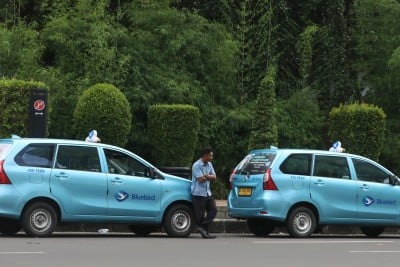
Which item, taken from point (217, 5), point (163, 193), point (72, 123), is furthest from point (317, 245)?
point (217, 5)

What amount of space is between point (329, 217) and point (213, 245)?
10.7 ft

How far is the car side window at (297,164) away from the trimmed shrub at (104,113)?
6.04 meters

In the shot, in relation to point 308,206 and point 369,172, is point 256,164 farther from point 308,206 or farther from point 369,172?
point 369,172

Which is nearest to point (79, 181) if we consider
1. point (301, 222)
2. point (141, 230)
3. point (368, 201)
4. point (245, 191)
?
point (141, 230)

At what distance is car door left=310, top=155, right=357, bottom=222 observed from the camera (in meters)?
15.8

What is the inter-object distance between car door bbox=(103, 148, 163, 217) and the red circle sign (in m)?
4.00

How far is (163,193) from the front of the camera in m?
15.1

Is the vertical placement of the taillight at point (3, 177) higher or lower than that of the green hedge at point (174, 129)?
lower

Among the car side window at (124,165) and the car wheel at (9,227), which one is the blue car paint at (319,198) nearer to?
the car side window at (124,165)

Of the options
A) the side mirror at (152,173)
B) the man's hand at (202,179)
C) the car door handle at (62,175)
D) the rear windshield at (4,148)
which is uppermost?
the rear windshield at (4,148)

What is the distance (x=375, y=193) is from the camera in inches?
643

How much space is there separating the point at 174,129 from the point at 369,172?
6.46m

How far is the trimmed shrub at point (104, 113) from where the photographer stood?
66.2 ft

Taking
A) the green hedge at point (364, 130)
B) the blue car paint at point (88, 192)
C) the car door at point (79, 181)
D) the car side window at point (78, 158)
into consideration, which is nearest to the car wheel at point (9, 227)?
the blue car paint at point (88, 192)
